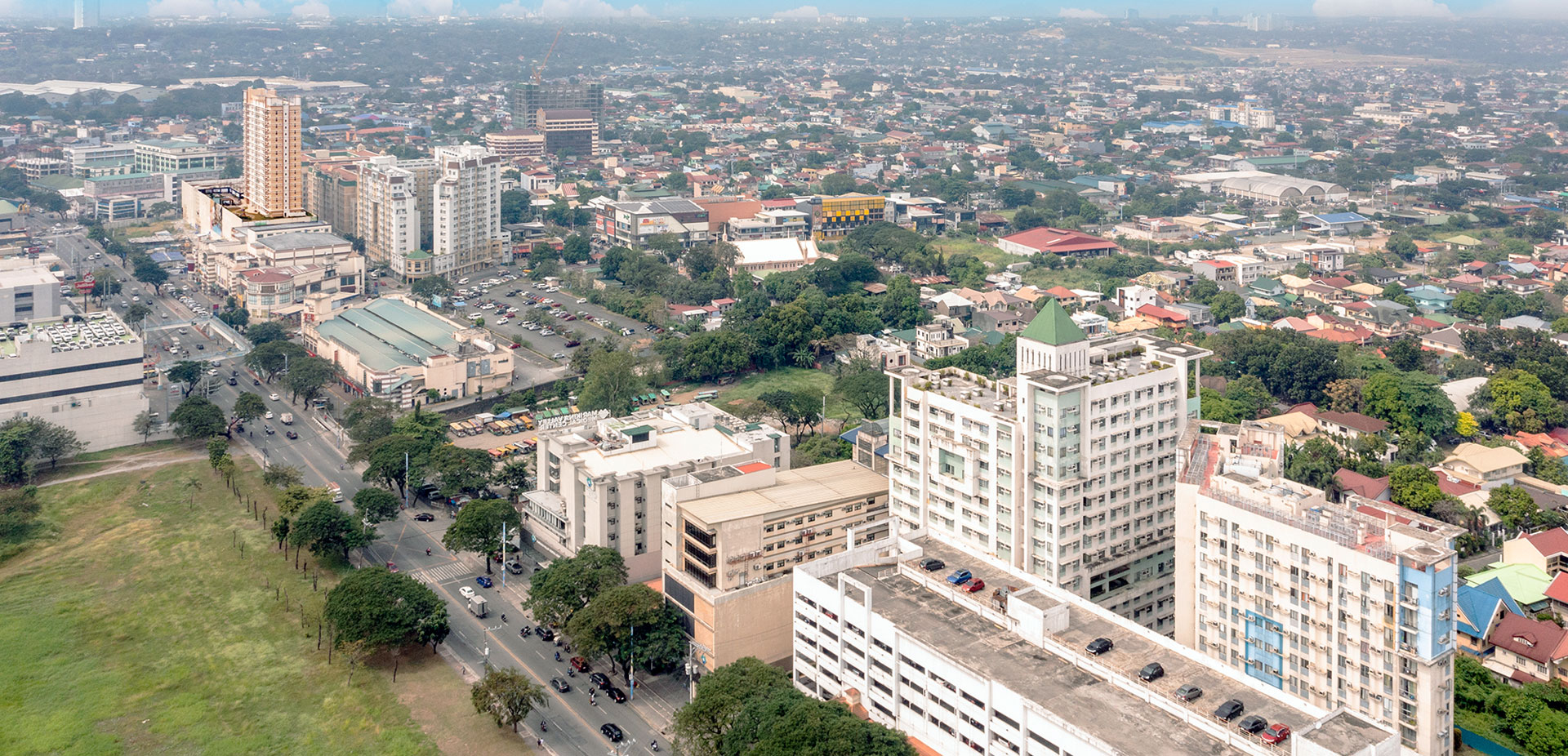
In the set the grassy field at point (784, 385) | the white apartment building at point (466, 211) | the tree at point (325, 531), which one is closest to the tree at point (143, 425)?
the tree at point (325, 531)

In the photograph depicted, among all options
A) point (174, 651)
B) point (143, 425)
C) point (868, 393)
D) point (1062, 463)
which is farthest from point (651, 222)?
point (1062, 463)

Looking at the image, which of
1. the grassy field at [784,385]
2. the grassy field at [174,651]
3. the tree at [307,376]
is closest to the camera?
the grassy field at [174,651]

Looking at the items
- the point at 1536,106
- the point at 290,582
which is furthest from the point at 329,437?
the point at 1536,106

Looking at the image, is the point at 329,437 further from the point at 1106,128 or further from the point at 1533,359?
the point at 1106,128

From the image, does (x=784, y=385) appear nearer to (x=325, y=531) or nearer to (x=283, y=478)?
(x=283, y=478)

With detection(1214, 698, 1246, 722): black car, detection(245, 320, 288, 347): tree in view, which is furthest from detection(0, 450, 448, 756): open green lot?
detection(245, 320, 288, 347): tree

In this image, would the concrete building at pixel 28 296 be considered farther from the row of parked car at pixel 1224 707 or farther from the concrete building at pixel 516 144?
the concrete building at pixel 516 144
